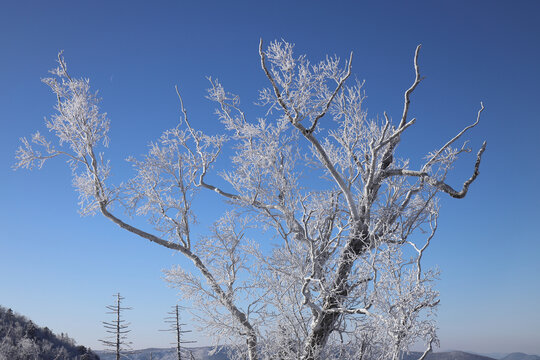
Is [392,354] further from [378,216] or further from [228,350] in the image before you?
[228,350]

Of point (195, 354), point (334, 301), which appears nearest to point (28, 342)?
point (195, 354)

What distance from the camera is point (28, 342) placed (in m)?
30.5

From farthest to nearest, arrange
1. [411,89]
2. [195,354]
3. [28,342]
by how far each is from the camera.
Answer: [28,342] < [195,354] < [411,89]

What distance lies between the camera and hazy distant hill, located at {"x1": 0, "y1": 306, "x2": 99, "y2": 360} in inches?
1127

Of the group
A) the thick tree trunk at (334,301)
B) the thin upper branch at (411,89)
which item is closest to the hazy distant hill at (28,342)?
the thick tree trunk at (334,301)

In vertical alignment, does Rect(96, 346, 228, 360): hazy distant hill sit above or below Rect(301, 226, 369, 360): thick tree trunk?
below

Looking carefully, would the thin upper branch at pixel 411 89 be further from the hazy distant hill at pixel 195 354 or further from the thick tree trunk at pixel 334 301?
the hazy distant hill at pixel 195 354

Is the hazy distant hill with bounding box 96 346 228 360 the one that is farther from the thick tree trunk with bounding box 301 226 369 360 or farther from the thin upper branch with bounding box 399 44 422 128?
the thin upper branch with bounding box 399 44 422 128

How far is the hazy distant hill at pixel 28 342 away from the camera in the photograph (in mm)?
28625

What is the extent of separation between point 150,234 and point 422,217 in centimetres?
494

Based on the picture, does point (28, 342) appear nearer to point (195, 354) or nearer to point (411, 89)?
point (195, 354)

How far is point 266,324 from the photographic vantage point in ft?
24.1

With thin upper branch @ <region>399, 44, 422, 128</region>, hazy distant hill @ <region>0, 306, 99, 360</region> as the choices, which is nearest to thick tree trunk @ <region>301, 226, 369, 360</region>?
thin upper branch @ <region>399, 44, 422, 128</region>

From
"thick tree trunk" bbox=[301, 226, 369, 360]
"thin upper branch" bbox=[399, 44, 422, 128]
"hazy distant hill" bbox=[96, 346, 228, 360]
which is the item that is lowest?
"hazy distant hill" bbox=[96, 346, 228, 360]
